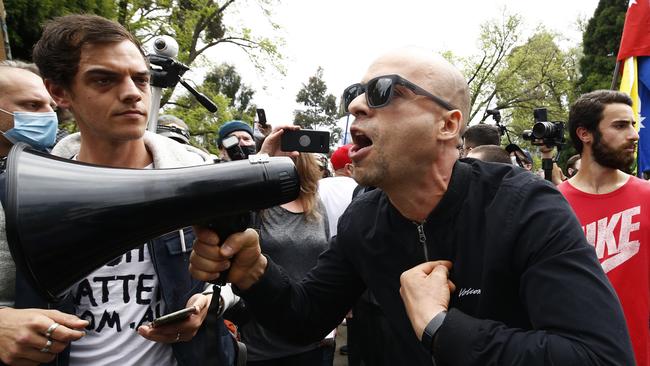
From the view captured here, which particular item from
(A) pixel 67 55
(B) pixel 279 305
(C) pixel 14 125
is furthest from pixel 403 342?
(C) pixel 14 125

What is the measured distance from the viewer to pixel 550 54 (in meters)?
32.6

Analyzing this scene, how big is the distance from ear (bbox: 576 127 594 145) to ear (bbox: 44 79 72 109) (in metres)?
3.31

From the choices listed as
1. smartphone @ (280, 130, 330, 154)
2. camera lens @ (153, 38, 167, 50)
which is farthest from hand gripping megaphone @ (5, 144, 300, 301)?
smartphone @ (280, 130, 330, 154)

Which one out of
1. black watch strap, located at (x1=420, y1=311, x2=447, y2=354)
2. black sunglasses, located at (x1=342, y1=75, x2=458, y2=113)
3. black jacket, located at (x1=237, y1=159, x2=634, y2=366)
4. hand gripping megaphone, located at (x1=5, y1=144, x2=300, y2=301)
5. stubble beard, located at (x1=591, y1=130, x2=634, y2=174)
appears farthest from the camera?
stubble beard, located at (x1=591, y1=130, x2=634, y2=174)

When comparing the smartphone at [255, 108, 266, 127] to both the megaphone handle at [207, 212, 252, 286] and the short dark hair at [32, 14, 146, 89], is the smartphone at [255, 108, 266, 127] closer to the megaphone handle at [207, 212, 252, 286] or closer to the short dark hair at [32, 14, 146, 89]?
the short dark hair at [32, 14, 146, 89]

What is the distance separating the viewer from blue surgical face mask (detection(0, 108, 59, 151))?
2.73 metres

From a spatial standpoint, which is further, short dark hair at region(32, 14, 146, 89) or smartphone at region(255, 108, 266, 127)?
smartphone at region(255, 108, 266, 127)

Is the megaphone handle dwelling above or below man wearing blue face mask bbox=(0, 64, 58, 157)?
below

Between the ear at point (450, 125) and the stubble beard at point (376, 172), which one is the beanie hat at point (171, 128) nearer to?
the stubble beard at point (376, 172)

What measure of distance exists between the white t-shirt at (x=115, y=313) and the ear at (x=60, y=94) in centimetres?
68

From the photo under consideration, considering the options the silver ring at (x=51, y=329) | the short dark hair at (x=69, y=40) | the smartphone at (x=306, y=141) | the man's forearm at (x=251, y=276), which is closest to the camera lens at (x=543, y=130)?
the smartphone at (x=306, y=141)

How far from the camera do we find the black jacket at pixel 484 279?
4.04 ft

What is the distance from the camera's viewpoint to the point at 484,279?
4.77 feet

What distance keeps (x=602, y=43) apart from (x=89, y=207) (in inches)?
1225
